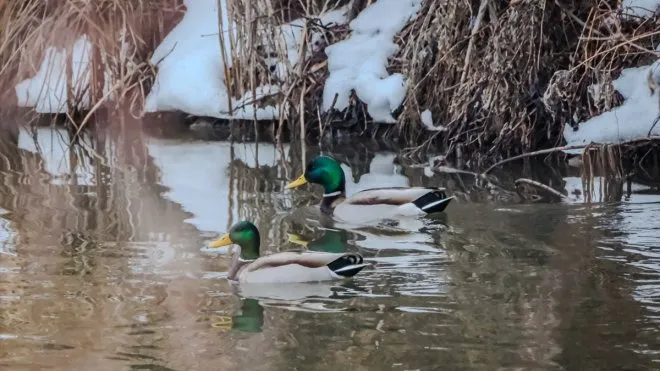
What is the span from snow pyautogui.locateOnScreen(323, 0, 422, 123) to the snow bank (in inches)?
18.5

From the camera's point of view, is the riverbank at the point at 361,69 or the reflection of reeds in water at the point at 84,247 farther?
the riverbank at the point at 361,69

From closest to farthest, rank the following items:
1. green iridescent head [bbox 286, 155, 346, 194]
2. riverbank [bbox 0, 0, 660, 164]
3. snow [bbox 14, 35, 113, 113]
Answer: green iridescent head [bbox 286, 155, 346, 194] < riverbank [bbox 0, 0, 660, 164] < snow [bbox 14, 35, 113, 113]

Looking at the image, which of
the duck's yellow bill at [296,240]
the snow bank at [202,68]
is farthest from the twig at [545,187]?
the snow bank at [202,68]

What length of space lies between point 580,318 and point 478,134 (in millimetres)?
5493

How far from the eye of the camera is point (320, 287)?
21.2ft

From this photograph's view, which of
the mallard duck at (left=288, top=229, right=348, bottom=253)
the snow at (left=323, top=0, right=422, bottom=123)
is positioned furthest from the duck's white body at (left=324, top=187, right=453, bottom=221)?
the snow at (left=323, top=0, right=422, bottom=123)

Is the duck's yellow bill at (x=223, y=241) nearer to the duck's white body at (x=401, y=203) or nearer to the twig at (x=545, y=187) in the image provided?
the duck's white body at (x=401, y=203)

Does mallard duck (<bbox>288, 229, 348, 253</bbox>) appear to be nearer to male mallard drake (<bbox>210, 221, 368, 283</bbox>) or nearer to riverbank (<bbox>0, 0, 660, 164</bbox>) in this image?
male mallard drake (<bbox>210, 221, 368, 283</bbox>)

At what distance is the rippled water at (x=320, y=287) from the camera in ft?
16.9

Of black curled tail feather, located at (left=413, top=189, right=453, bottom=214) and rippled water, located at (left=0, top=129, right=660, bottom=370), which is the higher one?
black curled tail feather, located at (left=413, top=189, right=453, bottom=214)

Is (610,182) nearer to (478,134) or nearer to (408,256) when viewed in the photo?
(478,134)

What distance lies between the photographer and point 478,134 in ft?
36.1

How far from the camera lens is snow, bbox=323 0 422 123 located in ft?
41.2

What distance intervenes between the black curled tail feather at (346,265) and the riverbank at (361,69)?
153 inches
